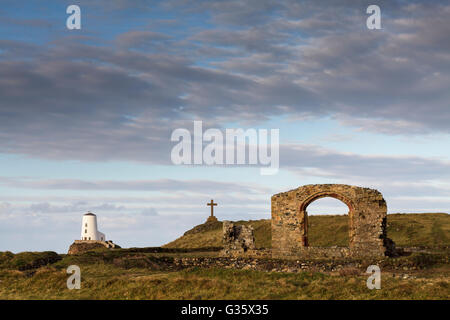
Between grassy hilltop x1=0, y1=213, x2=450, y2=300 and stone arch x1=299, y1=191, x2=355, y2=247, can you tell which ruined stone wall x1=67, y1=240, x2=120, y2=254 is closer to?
grassy hilltop x1=0, y1=213, x2=450, y2=300

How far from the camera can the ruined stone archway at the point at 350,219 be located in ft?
95.7

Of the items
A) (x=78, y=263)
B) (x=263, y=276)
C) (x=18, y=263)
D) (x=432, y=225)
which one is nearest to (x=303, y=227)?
(x=263, y=276)

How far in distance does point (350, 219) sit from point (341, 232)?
16018 mm

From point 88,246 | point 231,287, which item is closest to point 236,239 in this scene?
point 231,287

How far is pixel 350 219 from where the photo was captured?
97.3ft

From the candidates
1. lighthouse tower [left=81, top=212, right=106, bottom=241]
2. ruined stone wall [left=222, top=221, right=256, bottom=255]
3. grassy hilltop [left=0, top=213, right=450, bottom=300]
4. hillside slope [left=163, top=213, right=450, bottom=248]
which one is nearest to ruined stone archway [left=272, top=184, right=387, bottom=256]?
ruined stone wall [left=222, top=221, right=256, bottom=255]

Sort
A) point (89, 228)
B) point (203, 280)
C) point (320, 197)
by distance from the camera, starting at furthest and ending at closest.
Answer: point (89, 228)
point (320, 197)
point (203, 280)

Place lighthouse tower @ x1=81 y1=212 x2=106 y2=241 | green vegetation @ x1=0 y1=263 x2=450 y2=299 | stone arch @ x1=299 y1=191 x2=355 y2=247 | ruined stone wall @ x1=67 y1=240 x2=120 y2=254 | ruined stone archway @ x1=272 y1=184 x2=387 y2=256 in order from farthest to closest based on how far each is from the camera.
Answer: lighthouse tower @ x1=81 y1=212 x2=106 y2=241
ruined stone wall @ x1=67 y1=240 x2=120 y2=254
stone arch @ x1=299 y1=191 x2=355 y2=247
ruined stone archway @ x1=272 y1=184 x2=387 y2=256
green vegetation @ x1=0 y1=263 x2=450 y2=299

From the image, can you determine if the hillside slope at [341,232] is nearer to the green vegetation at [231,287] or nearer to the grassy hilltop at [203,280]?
the grassy hilltop at [203,280]

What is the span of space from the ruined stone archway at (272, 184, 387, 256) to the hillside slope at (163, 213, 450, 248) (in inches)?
433

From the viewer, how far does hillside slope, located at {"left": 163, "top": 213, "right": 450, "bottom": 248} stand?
137 feet

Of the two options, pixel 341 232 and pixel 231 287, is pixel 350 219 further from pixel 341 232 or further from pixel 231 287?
pixel 341 232
